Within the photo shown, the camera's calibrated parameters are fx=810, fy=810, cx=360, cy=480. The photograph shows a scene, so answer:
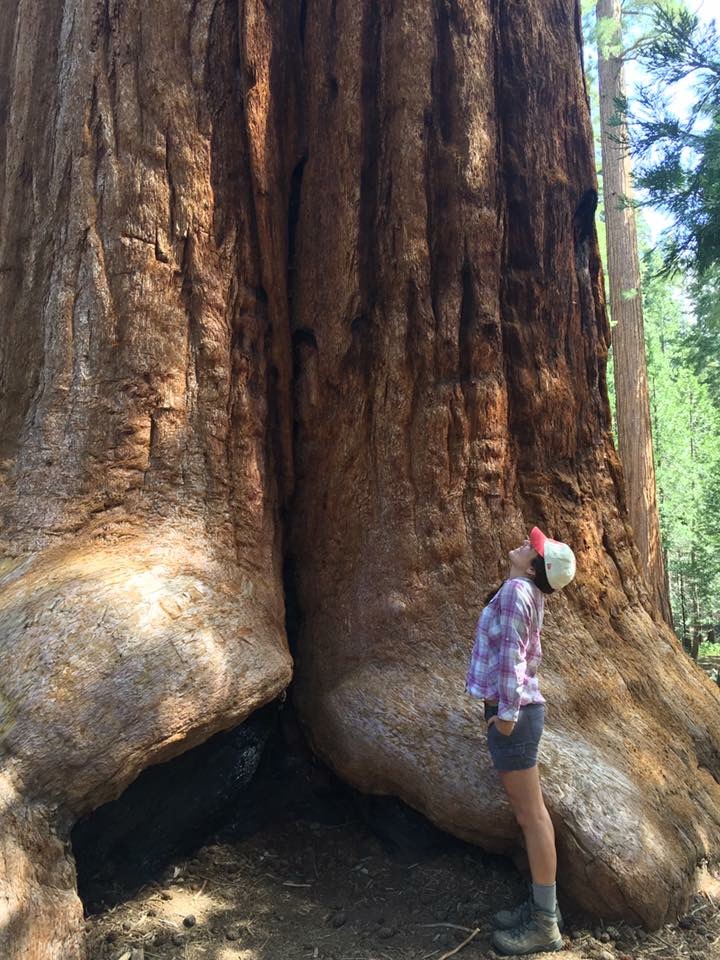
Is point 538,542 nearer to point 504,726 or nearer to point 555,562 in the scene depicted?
point 555,562

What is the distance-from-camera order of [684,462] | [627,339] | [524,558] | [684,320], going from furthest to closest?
[684,320], [684,462], [627,339], [524,558]

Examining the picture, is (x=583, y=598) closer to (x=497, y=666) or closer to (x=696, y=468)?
(x=497, y=666)

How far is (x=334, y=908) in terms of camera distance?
333 centimetres

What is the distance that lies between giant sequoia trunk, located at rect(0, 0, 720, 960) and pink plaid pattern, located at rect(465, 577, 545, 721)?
453mm

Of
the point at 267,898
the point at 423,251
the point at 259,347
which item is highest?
the point at 423,251

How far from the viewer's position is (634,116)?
213 inches

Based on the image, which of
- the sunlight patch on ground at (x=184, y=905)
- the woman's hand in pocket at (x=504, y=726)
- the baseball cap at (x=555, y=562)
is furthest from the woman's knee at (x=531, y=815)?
the sunlight patch on ground at (x=184, y=905)

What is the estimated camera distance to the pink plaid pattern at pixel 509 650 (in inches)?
114

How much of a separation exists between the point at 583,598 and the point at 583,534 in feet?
1.11

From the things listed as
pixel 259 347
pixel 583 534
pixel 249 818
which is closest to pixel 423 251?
pixel 259 347

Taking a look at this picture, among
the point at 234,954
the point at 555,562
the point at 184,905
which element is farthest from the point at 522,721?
the point at 184,905

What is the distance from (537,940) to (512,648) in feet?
3.48

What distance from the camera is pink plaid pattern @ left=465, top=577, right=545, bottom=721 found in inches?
114

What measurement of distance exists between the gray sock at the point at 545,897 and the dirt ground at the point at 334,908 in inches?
6.9
